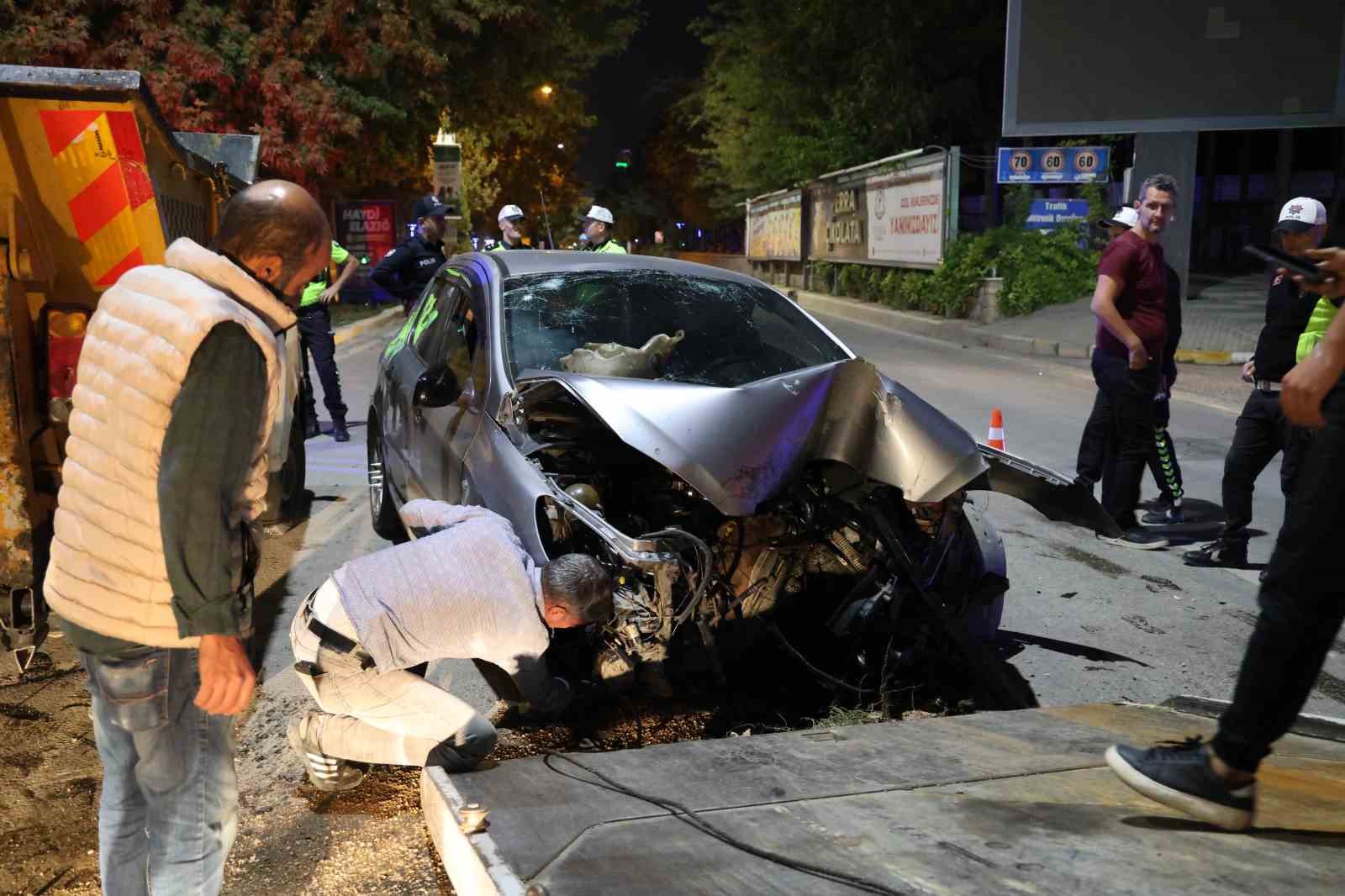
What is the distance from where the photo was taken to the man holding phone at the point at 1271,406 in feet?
18.1

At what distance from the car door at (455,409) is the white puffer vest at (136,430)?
2.13 meters

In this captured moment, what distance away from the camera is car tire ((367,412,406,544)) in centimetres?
639

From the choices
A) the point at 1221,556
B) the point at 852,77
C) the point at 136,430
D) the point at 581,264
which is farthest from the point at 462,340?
the point at 852,77

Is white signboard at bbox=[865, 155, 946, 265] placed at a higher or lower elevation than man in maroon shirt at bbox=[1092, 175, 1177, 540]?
higher

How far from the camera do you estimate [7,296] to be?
4301 mm

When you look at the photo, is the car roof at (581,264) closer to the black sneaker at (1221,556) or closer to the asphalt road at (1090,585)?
the asphalt road at (1090,585)

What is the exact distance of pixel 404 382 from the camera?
583 centimetres

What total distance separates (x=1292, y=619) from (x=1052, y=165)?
1902 centimetres

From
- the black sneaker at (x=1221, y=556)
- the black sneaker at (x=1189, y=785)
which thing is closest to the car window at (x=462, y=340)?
the black sneaker at (x=1189, y=785)

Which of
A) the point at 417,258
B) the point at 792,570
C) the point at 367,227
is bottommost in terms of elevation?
the point at 792,570

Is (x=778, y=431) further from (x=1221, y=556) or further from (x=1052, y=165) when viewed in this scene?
(x=1052, y=165)

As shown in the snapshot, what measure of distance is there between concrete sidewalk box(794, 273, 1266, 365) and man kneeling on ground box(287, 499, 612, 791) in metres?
13.7

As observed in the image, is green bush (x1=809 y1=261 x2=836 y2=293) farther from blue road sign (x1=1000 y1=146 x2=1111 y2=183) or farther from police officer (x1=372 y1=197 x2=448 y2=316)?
police officer (x1=372 y1=197 x2=448 y2=316)

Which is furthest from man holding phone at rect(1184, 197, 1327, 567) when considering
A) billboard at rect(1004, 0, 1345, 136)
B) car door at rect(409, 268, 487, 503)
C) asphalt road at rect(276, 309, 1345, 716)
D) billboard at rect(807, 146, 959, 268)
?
billboard at rect(807, 146, 959, 268)
